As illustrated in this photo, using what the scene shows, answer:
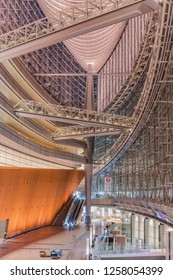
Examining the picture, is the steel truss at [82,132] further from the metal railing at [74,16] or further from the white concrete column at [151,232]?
the metal railing at [74,16]

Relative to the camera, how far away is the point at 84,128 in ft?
113

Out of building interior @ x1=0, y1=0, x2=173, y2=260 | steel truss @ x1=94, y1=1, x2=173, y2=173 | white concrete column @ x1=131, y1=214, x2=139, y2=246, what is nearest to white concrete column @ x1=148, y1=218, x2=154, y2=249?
building interior @ x1=0, y1=0, x2=173, y2=260

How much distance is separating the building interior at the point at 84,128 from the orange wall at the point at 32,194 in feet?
0.34

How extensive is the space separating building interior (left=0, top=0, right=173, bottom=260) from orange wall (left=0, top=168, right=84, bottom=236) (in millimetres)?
104

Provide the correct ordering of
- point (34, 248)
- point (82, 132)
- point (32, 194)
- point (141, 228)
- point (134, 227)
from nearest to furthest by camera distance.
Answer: point (34, 248)
point (32, 194)
point (82, 132)
point (141, 228)
point (134, 227)

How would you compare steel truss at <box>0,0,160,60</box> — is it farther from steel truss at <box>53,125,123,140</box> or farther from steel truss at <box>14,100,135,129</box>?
steel truss at <box>53,125,123,140</box>

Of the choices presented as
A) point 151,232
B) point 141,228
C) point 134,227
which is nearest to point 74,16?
point 151,232

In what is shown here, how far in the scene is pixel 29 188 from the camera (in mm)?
28219

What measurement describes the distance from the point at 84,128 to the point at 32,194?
8150 millimetres

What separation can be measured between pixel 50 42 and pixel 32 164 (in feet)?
76.5

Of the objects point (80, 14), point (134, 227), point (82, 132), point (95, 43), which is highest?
point (95, 43)

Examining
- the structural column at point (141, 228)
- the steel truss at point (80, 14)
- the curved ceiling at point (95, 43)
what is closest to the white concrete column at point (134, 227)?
the structural column at point (141, 228)

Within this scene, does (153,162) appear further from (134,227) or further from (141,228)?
(134,227)

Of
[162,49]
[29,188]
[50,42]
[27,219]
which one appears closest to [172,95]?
[162,49]
